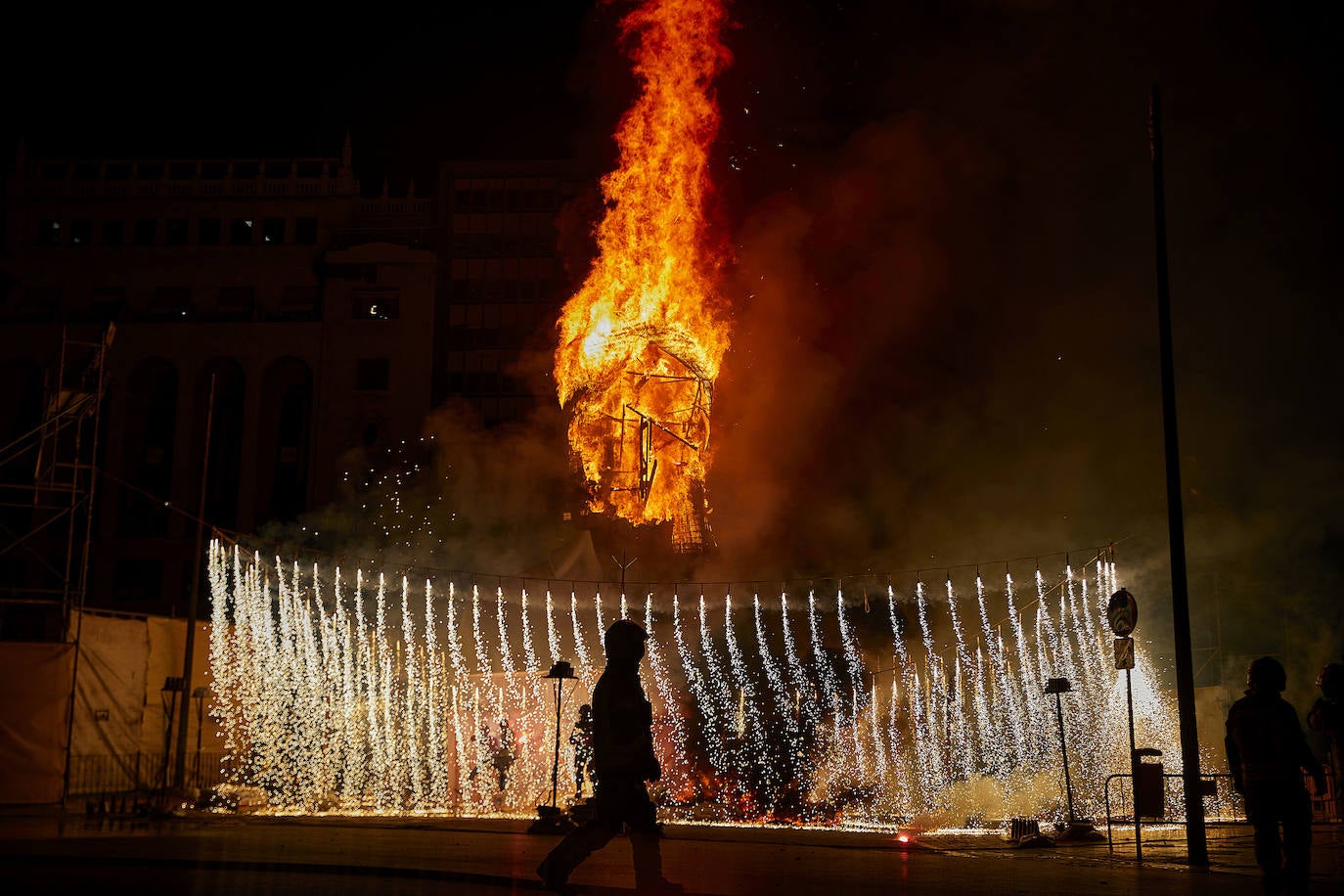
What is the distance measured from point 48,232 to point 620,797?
56576 mm

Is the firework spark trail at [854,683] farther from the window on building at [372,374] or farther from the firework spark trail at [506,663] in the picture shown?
the window on building at [372,374]

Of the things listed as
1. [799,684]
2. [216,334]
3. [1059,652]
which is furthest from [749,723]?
[216,334]

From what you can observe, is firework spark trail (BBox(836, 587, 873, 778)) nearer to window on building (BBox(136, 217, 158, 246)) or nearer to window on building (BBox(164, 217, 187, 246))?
window on building (BBox(164, 217, 187, 246))

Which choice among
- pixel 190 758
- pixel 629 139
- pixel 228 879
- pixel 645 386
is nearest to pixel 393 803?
pixel 190 758

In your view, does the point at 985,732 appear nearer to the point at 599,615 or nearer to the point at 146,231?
the point at 599,615

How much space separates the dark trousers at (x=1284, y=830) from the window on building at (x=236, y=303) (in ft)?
169

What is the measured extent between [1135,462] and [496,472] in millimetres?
18523

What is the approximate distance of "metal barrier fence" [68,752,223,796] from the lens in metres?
25.3

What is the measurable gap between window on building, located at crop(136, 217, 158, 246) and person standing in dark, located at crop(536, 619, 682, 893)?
175ft

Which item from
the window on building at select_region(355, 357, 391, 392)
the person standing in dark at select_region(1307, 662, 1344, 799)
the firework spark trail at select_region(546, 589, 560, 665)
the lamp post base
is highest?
the window on building at select_region(355, 357, 391, 392)

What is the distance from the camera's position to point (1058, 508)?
87.2ft

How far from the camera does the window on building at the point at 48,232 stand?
55344mm

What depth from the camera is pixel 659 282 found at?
26.2 meters

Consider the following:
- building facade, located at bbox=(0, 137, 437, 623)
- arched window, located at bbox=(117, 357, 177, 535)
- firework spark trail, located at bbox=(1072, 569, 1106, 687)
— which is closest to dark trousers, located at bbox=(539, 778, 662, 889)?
firework spark trail, located at bbox=(1072, 569, 1106, 687)
